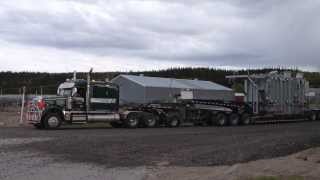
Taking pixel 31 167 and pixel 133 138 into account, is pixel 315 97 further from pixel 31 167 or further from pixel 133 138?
pixel 31 167

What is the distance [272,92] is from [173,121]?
26.2 ft

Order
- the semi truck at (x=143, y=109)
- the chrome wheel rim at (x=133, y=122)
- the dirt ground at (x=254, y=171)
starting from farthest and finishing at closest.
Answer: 1. the chrome wheel rim at (x=133, y=122)
2. the semi truck at (x=143, y=109)
3. the dirt ground at (x=254, y=171)

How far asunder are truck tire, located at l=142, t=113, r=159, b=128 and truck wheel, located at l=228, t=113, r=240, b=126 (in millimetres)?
6042

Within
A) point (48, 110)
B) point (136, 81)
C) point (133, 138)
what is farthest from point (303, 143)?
point (136, 81)

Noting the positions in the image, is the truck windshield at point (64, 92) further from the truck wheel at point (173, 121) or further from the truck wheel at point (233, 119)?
the truck wheel at point (233, 119)

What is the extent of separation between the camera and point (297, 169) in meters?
13.4

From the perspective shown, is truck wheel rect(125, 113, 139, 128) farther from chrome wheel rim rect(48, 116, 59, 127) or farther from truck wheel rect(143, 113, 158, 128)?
chrome wheel rim rect(48, 116, 59, 127)

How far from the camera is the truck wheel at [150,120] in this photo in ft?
113

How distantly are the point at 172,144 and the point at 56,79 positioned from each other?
83.0 m

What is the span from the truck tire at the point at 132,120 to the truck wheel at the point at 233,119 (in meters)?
7.58

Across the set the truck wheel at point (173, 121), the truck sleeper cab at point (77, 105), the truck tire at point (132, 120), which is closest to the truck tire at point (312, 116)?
the truck wheel at point (173, 121)

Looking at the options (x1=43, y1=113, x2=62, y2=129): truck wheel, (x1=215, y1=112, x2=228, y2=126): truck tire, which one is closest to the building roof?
(x1=215, y1=112, x2=228, y2=126): truck tire

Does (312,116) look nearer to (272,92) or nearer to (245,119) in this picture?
(272,92)

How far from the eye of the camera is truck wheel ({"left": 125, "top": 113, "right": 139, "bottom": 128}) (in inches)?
1325
